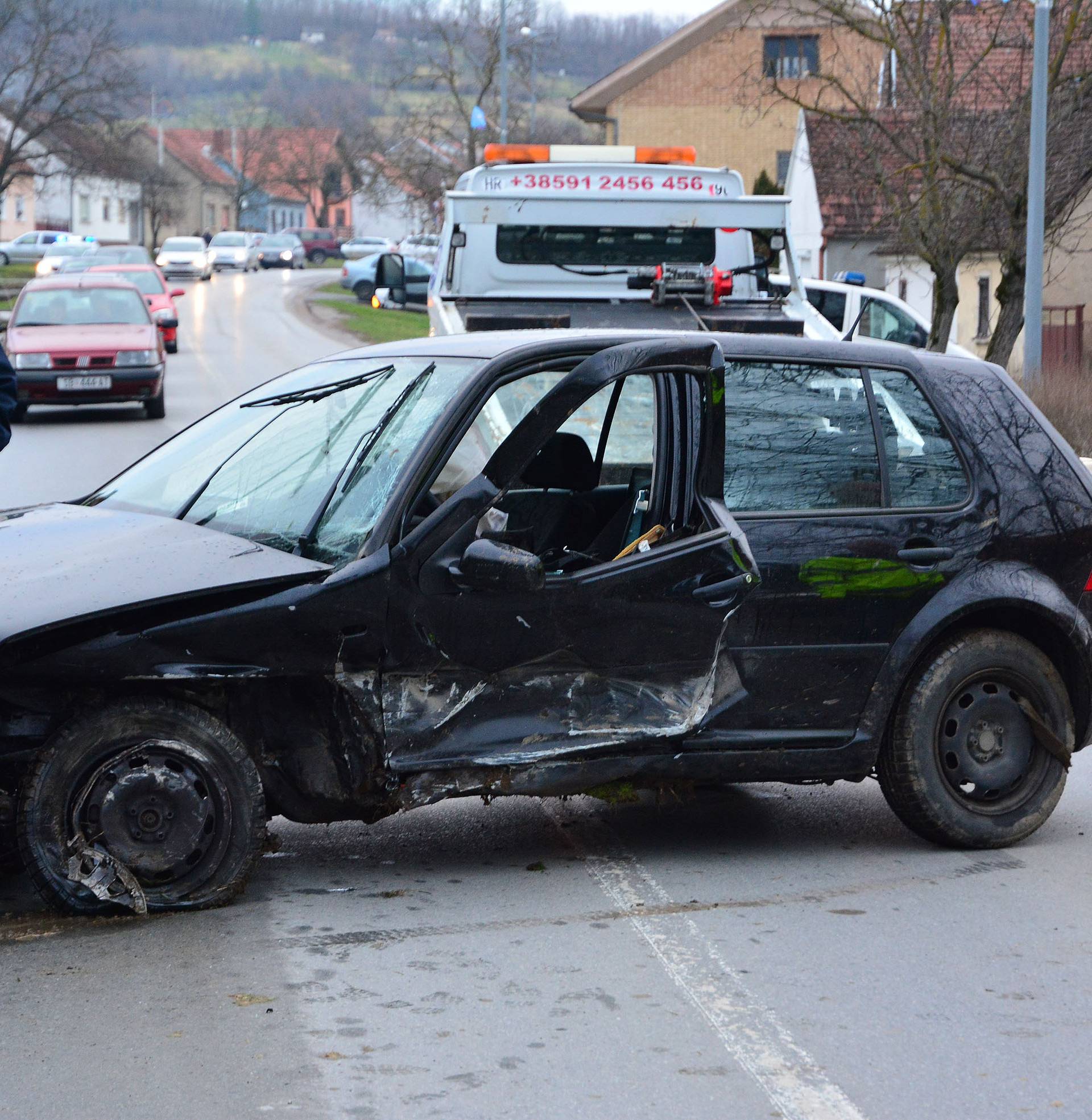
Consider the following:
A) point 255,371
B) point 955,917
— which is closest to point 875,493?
point 955,917

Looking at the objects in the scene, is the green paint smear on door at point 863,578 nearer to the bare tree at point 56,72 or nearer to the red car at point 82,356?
the red car at point 82,356

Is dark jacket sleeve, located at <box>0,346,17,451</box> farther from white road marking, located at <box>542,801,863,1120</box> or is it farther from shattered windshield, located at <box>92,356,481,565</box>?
white road marking, located at <box>542,801,863,1120</box>

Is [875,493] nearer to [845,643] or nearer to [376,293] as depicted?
[845,643]

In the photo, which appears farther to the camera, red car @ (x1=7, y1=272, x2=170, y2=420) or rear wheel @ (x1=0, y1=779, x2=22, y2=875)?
red car @ (x1=7, y1=272, x2=170, y2=420)

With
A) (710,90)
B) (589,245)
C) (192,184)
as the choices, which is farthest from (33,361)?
(192,184)

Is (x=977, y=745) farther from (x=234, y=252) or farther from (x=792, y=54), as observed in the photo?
(x=234, y=252)

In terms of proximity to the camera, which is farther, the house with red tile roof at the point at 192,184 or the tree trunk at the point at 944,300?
the house with red tile roof at the point at 192,184

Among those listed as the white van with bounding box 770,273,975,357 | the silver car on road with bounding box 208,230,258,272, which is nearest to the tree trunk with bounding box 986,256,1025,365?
the white van with bounding box 770,273,975,357

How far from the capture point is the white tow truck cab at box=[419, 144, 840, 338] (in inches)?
505

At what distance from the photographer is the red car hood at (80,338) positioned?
2128 cm

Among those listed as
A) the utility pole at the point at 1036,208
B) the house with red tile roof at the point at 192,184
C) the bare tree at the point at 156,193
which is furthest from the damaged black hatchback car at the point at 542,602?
the house with red tile roof at the point at 192,184

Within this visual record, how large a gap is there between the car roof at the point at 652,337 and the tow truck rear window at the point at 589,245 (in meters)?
7.26

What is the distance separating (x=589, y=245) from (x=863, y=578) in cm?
812

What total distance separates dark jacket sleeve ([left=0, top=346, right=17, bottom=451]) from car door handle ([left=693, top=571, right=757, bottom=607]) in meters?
3.20
